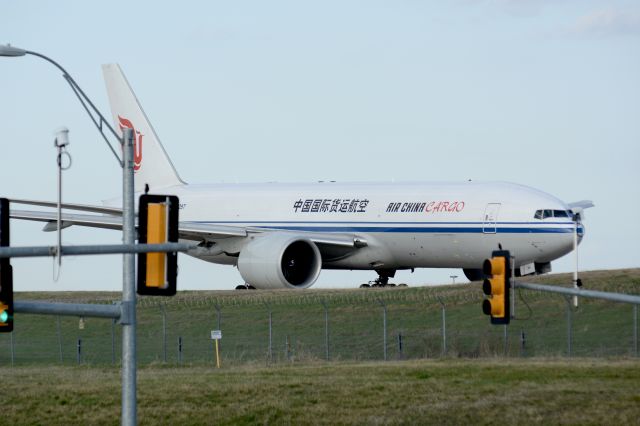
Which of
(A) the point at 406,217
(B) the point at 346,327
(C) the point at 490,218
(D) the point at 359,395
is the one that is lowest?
(D) the point at 359,395

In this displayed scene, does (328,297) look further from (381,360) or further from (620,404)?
(620,404)

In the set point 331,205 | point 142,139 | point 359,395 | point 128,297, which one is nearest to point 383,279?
point 331,205

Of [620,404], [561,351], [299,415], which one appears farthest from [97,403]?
[561,351]

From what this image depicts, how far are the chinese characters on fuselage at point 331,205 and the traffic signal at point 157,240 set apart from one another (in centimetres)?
3114

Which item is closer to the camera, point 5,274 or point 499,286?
point 5,274

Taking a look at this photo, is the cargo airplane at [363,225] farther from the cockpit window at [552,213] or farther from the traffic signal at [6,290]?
the traffic signal at [6,290]

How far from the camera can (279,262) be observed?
46.0m

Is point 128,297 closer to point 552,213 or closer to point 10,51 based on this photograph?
point 10,51

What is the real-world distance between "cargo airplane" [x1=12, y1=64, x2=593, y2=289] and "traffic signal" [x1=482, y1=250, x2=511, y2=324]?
76.7 ft

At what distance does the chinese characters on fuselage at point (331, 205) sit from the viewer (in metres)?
49.1

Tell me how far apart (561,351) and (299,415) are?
13800 mm

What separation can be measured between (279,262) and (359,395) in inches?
758

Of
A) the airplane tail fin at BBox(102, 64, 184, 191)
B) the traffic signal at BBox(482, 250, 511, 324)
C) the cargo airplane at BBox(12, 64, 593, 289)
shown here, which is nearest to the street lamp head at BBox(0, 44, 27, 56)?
the traffic signal at BBox(482, 250, 511, 324)

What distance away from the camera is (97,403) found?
90.3 feet
